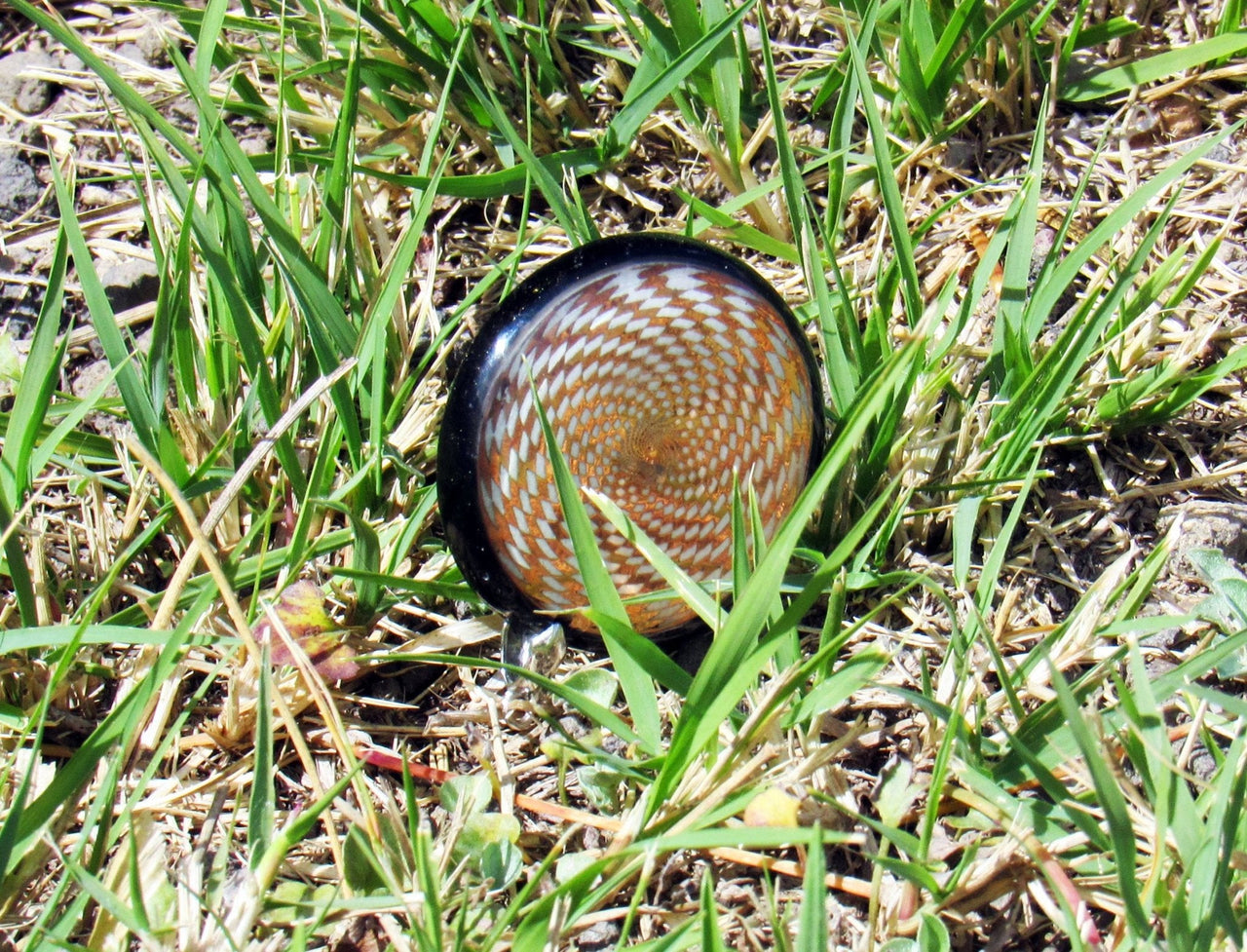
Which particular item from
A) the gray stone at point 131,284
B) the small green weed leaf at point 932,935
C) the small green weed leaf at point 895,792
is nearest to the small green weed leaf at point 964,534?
the small green weed leaf at point 895,792

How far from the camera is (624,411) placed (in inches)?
44.3

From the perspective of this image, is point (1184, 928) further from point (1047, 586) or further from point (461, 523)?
point (461, 523)

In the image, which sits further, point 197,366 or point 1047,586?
point 197,366

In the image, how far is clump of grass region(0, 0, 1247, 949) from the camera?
1047mm

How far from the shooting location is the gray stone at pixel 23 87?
172cm

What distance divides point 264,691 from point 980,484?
732 mm

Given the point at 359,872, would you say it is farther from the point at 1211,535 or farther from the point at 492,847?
the point at 1211,535

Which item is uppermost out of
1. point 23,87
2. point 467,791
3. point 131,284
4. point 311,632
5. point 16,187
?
point 23,87

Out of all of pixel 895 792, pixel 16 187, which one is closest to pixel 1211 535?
pixel 895 792

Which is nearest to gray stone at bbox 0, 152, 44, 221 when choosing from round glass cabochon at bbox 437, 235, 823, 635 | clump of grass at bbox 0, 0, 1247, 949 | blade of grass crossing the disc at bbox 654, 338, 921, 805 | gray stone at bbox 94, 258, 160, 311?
clump of grass at bbox 0, 0, 1247, 949

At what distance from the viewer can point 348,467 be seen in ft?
4.60

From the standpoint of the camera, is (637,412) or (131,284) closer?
(637,412)

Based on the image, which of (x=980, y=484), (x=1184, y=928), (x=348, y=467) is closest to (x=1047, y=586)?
(x=980, y=484)

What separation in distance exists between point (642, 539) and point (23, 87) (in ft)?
4.03
